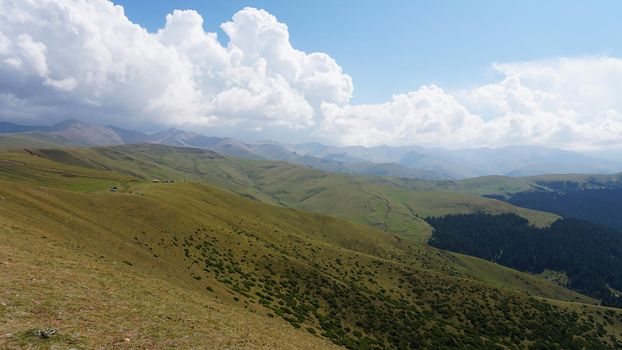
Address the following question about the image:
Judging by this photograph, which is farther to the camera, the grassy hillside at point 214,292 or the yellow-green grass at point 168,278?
the grassy hillside at point 214,292

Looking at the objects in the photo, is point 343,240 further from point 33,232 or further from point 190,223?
point 33,232

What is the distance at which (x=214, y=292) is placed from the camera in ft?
151

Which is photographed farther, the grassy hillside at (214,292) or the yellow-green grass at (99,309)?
the grassy hillside at (214,292)

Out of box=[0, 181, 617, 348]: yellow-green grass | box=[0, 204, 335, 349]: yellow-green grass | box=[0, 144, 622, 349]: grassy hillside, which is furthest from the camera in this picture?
box=[0, 144, 622, 349]: grassy hillside

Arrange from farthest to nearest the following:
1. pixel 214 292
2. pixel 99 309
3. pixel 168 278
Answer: pixel 214 292, pixel 168 278, pixel 99 309

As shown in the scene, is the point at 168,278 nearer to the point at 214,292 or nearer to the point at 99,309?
the point at 214,292

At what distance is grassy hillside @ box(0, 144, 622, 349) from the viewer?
80.6ft

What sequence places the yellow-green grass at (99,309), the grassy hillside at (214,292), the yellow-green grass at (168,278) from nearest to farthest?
the yellow-green grass at (99,309), the yellow-green grass at (168,278), the grassy hillside at (214,292)

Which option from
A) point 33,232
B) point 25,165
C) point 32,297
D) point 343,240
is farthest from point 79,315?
point 25,165

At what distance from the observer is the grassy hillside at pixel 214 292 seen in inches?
967

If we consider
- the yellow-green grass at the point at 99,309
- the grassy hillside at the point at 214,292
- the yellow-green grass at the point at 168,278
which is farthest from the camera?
the grassy hillside at the point at 214,292

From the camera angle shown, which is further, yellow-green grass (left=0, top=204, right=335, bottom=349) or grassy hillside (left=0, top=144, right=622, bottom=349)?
grassy hillside (left=0, top=144, right=622, bottom=349)

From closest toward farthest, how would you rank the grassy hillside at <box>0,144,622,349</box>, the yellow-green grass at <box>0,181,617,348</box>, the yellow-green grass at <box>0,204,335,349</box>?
1. the yellow-green grass at <box>0,204,335,349</box>
2. the yellow-green grass at <box>0,181,617,348</box>
3. the grassy hillside at <box>0,144,622,349</box>

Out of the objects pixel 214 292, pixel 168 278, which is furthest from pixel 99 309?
pixel 214 292
